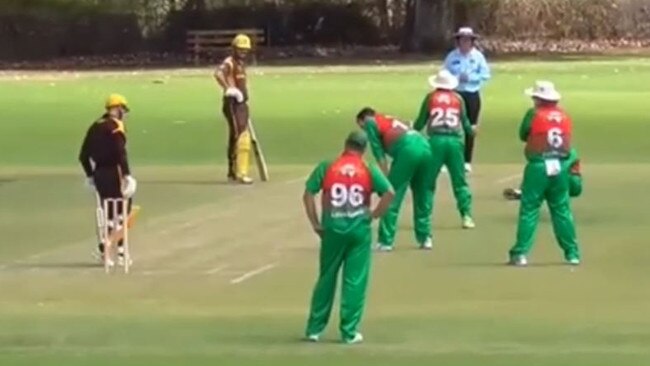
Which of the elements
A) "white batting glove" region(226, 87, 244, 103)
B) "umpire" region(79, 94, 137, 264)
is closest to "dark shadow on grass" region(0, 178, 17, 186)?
"white batting glove" region(226, 87, 244, 103)

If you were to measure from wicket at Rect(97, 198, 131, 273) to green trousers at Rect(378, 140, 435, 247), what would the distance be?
2.48 m

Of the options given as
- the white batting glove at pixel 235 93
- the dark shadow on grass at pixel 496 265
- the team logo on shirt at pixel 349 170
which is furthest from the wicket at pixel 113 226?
the white batting glove at pixel 235 93

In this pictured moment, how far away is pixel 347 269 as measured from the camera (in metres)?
13.8

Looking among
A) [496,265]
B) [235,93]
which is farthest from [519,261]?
[235,93]

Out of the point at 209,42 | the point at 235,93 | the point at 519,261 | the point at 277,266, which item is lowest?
the point at 209,42

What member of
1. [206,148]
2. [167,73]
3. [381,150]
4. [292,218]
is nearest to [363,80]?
[167,73]

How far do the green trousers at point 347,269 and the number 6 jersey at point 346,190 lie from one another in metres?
0.07

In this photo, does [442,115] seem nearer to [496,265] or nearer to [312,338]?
[496,265]

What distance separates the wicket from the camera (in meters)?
18.3

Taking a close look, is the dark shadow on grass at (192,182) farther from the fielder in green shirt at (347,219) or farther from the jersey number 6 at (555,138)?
the fielder in green shirt at (347,219)

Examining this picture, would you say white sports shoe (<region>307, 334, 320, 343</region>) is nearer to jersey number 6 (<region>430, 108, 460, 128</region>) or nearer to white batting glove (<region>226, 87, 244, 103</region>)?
jersey number 6 (<region>430, 108, 460, 128</region>)

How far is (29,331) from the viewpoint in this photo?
15.1 meters

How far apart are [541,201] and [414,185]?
181cm

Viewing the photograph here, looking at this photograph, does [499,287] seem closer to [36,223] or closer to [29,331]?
[29,331]
